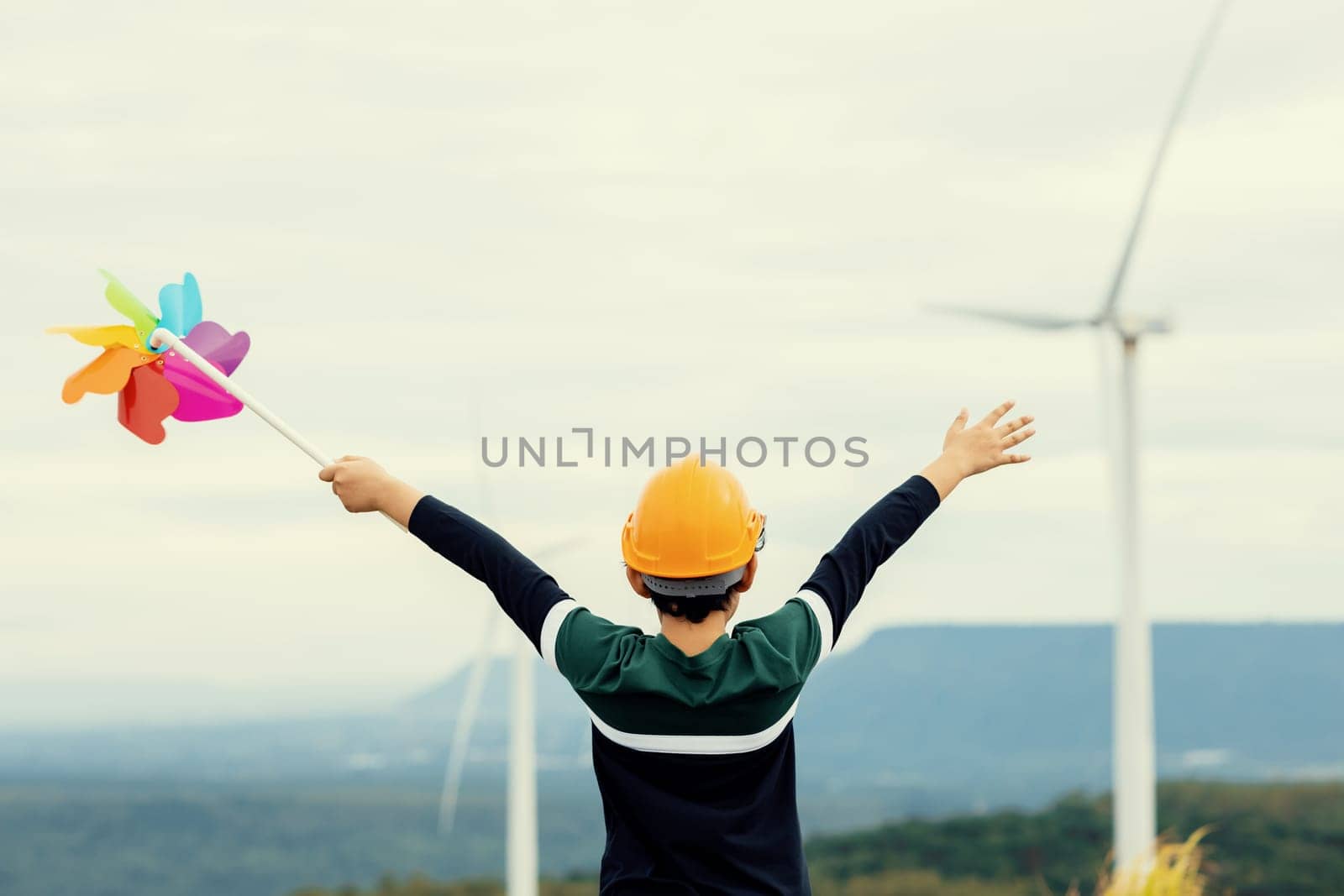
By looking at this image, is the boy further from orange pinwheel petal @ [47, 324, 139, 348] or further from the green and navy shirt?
orange pinwheel petal @ [47, 324, 139, 348]

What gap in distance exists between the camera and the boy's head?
218 inches

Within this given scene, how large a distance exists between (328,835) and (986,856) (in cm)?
8663

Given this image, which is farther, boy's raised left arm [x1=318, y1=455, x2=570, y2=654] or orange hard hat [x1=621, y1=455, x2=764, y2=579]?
boy's raised left arm [x1=318, y1=455, x2=570, y2=654]

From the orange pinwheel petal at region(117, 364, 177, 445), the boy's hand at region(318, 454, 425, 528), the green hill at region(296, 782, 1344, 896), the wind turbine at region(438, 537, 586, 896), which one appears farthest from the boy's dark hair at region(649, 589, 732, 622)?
the green hill at region(296, 782, 1344, 896)

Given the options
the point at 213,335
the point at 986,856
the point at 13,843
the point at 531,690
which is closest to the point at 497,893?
the point at 986,856

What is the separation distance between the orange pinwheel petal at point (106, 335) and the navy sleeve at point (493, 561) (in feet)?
6.07

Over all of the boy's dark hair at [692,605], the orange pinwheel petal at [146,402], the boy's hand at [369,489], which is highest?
the orange pinwheel petal at [146,402]

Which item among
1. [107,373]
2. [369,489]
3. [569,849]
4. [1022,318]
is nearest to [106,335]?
[107,373]

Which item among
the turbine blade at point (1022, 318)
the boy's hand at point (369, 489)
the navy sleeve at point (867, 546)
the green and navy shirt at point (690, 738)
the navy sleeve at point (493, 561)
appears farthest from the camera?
the turbine blade at point (1022, 318)

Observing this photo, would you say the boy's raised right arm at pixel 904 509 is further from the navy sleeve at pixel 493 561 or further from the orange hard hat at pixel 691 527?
the navy sleeve at pixel 493 561

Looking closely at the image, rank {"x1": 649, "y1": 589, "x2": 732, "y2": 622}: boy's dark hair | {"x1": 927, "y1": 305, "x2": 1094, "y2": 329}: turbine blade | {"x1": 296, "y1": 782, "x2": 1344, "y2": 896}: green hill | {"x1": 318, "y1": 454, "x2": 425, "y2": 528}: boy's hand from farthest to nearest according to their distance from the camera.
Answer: {"x1": 296, "y1": 782, "x2": 1344, "y2": 896}: green hill → {"x1": 927, "y1": 305, "x2": 1094, "y2": 329}: turbine blade → {"x1": 318, "y1": 454, "x2": 425, "y2": 528}: boy's hand → {"x1": 649, "y1": 589, "x2": 732, "y2": 622}: boy's dark hair

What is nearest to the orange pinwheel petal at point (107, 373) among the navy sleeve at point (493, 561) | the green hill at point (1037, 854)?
the navy sleeve at point (493, 561)

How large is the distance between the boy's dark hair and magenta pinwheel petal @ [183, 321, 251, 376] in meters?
2.38

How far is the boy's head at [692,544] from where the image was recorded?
218 inches
